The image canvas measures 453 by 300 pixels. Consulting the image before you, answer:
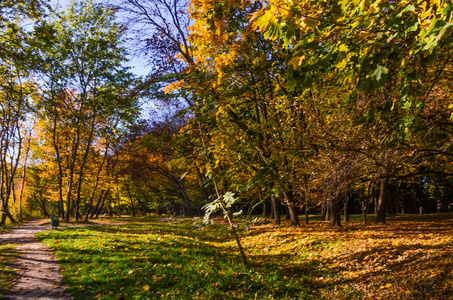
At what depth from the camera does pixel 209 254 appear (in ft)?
25.5

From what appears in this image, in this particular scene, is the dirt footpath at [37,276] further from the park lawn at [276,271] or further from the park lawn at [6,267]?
the park lawn at [276,271]

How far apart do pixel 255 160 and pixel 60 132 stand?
21.7 meters

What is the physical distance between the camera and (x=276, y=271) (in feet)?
19.7

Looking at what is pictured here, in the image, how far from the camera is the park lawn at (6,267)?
18.3 ft

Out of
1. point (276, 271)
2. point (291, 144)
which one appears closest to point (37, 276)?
point (276, 271)

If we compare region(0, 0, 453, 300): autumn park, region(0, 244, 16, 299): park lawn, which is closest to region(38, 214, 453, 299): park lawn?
region(0, 0, 453, 300): autumn park

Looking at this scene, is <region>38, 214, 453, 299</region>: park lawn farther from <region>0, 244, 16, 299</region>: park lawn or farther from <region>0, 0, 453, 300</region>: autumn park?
<region>0, 244, 16, 299</region>: park lawn

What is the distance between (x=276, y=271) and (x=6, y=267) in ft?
21.5

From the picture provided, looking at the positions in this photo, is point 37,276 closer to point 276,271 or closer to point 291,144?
point 276,271

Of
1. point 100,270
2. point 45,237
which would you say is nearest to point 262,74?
point 100,270

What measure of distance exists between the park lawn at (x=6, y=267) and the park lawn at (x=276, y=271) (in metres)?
1.05

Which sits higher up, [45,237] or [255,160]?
[255,160]

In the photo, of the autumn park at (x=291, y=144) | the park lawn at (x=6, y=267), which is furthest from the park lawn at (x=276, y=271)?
the park lawn at (x=6, y=267)

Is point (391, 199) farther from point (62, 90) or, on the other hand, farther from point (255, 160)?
point (62, 90)
